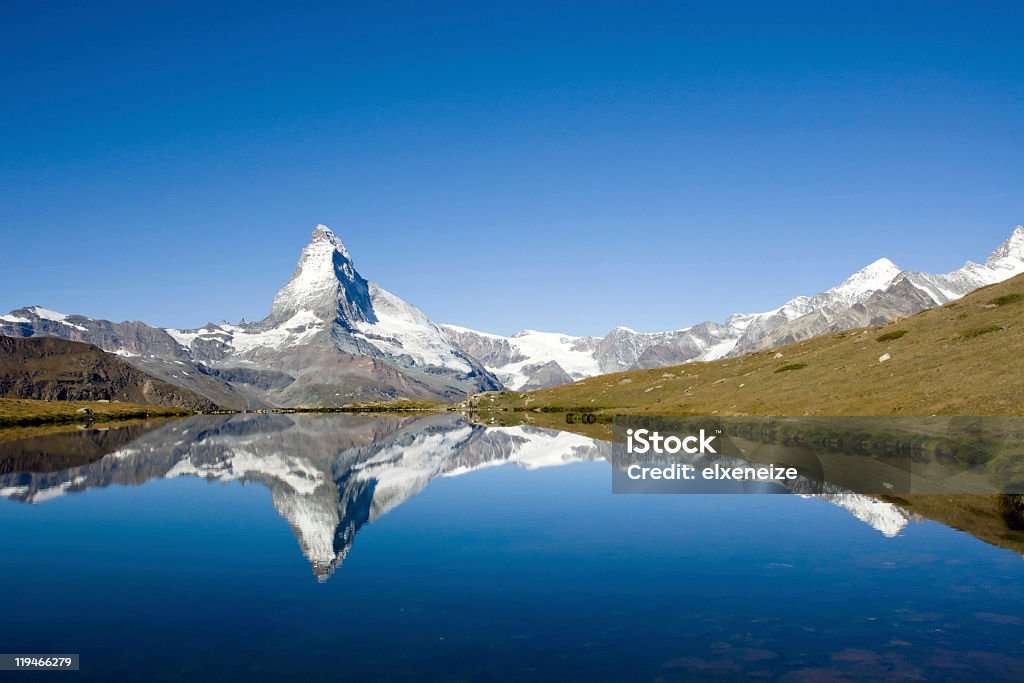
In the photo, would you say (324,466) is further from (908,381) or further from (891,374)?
(891,374)

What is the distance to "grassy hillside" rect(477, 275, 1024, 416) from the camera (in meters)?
78.8

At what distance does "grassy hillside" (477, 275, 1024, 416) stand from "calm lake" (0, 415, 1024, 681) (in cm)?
3384

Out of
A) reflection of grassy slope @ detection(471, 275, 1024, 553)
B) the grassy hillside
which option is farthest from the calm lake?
the grassy hillside

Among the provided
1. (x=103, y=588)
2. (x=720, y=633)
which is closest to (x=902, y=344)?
(x=720, y=633)

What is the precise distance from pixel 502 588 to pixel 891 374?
81541 mm

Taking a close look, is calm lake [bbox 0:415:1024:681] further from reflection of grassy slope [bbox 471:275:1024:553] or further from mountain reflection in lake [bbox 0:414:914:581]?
reflection of grassy slope [bbox 471:275:1024:553]

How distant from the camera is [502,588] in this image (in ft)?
109

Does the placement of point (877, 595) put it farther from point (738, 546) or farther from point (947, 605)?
point (738, 546)

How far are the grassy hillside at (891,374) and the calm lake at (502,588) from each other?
33841 mm

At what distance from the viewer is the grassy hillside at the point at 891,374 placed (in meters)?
78.8

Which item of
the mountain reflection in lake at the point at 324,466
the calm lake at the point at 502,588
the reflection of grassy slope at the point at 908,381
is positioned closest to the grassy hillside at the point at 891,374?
the reflection of grassy slope at the point at 908,381

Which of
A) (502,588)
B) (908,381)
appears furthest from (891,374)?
(502,588)

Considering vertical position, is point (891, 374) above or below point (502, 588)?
above

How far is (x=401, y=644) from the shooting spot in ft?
84.4
